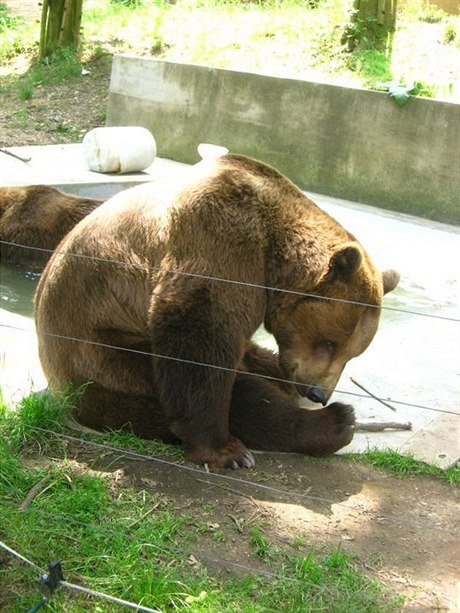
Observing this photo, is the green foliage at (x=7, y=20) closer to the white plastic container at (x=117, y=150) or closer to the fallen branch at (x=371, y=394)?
the white plastic container at (x=117, y=150)

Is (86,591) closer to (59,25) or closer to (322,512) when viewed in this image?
(322,512)

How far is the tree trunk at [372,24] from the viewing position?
13.9 metres

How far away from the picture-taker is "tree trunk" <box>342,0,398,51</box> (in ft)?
45.6

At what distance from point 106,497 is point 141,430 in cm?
77

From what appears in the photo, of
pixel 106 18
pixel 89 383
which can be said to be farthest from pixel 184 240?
pixel 106 18

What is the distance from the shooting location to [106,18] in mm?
18250

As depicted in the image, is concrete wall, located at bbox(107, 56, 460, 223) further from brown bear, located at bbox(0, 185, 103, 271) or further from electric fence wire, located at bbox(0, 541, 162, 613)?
electric fence wire, located at bbox(0, 541, 162, 613)

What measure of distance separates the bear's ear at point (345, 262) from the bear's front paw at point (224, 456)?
3.22ft

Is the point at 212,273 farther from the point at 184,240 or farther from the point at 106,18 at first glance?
the point at 106,18

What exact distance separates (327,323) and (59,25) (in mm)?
13403

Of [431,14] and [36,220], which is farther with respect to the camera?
[431,14]

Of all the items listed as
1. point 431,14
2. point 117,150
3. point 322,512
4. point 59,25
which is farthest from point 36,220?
point 431,14

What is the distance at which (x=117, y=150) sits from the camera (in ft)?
35.2

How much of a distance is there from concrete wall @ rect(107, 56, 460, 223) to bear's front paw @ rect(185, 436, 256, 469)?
7.04 m
